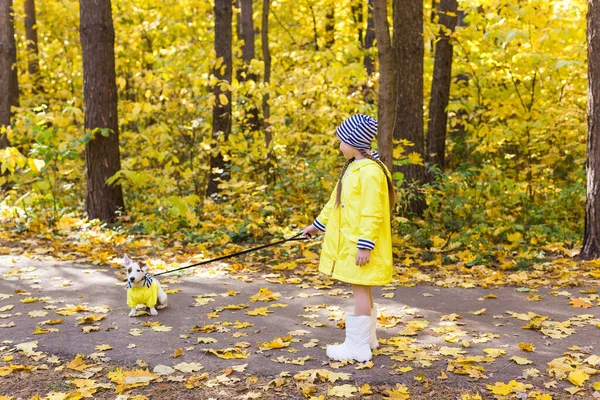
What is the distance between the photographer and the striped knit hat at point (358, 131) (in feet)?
14.1

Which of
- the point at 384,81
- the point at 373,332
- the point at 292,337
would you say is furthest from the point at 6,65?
the point at 373,332

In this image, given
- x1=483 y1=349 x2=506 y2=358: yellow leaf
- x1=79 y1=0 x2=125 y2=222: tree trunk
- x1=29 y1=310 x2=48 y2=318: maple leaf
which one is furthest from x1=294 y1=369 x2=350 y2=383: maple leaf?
x1=79 y1=0 x2=125 y2=222: tree trunk

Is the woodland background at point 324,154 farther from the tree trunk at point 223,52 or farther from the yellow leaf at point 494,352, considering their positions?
the yellow leaf at point 494,352

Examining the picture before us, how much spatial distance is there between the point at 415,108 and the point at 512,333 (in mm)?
5494

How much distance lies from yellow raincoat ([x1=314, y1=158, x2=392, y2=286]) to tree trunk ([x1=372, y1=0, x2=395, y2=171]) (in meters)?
3.43

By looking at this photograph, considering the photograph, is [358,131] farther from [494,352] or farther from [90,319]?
[90,319]

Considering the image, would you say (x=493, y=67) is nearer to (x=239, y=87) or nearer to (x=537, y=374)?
(x=239, y=87)

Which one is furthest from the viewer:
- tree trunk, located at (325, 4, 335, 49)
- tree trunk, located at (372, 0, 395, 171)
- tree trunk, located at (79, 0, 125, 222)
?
tree trunk, located at (325, 4, 335, 49)

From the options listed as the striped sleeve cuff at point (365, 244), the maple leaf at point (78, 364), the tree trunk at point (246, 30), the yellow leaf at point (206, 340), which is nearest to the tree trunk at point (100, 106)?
the tree trunk at point (246, 30)

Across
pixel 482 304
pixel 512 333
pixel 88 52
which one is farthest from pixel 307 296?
pixel 88 52

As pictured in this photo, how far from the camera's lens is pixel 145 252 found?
28.7 feet

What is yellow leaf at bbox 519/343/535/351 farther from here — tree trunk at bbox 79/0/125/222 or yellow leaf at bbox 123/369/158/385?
tree trunk at bbox 79/0/125/222

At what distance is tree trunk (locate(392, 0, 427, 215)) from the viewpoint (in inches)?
382

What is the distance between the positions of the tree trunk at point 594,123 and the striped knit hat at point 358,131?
4238mm
